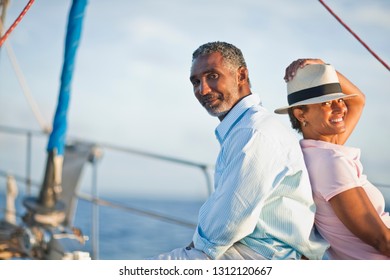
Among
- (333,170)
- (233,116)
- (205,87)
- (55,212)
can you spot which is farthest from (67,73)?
(333,170)

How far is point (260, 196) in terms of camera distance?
61.7 inches

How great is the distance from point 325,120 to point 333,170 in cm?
18

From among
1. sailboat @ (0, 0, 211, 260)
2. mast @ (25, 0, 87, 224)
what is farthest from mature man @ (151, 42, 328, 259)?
mast @ (25, 0, 87, 224)

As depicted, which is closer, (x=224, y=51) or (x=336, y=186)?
(x=336, y=186)

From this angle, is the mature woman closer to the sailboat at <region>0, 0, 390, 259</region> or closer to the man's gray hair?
the man's gray hair

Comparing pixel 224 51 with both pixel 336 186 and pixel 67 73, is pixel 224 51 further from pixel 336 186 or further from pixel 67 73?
pixel 67 73

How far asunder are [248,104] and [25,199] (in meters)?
1.35

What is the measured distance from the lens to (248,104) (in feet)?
5.79

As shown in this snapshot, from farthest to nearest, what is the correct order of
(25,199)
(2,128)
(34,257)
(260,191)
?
(2,128)
(25,199)
(34,257)
(260,191)

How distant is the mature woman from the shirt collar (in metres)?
0.15
